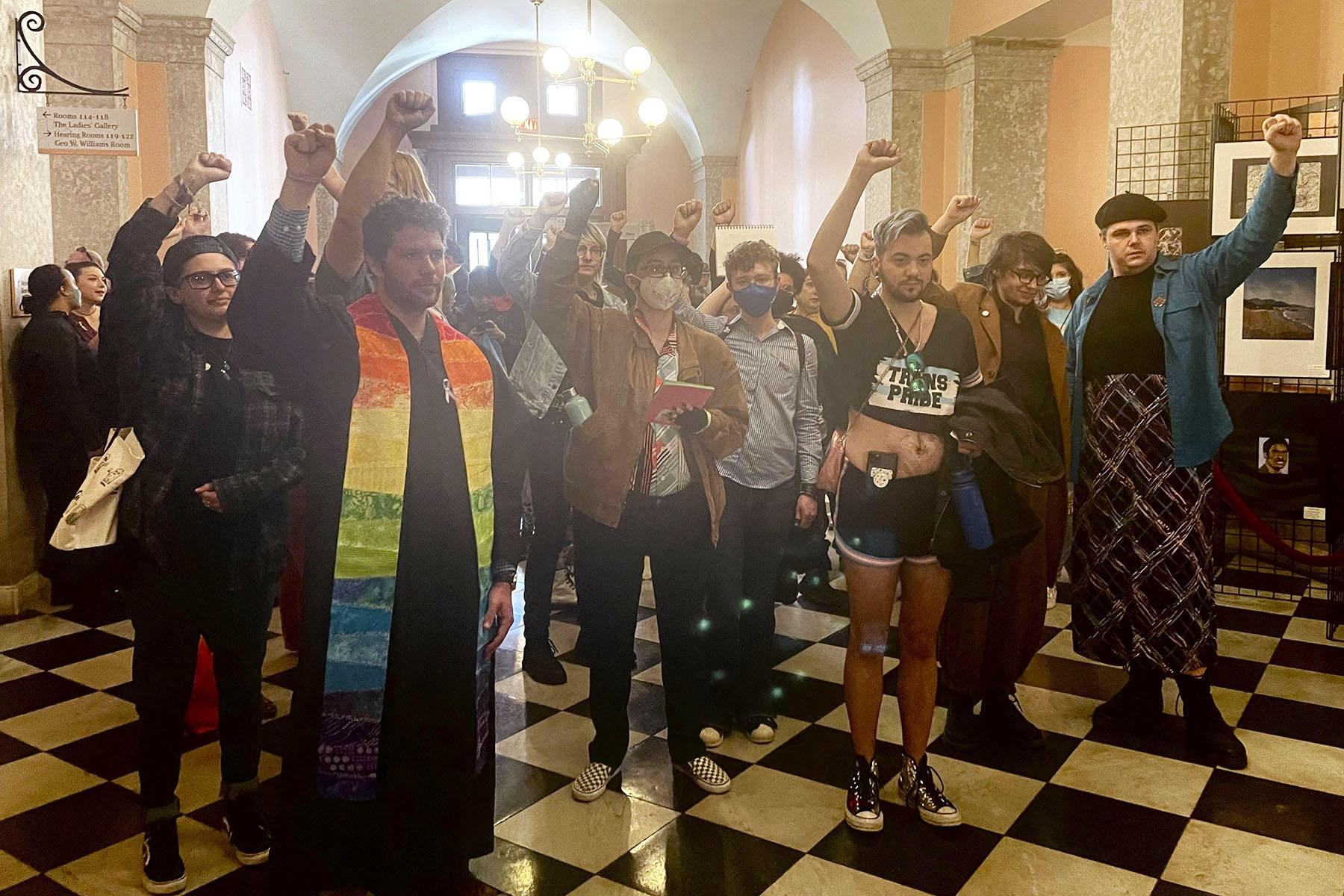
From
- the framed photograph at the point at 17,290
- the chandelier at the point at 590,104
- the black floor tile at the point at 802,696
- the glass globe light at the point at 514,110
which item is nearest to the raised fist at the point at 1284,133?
the black floor tile at the point at 802,696

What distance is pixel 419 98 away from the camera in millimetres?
1939

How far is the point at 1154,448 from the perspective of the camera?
3076 mm

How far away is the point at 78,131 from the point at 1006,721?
482 centimetres

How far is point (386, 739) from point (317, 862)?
0.95 ft

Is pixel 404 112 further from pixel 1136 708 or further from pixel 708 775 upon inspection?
pixel 1136 708

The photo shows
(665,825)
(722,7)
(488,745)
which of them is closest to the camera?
(488,745)

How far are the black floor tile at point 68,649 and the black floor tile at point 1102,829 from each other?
3538 mm

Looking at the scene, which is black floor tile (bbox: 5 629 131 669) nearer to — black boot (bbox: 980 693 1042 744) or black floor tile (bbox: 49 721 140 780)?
black floor tile (bbox: 49 721 140 780)

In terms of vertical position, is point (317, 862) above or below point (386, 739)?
below

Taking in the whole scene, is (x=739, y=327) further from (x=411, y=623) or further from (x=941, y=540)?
(x=411, y=623)

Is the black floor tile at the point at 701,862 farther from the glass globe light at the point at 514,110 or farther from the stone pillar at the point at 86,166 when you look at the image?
the glass globe light at the point at 514,110

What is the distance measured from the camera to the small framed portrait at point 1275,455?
511 cm

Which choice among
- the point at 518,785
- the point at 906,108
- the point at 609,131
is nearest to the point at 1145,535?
the point at 518,785

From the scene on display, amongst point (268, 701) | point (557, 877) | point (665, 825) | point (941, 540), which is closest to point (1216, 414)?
point (941, 540)
